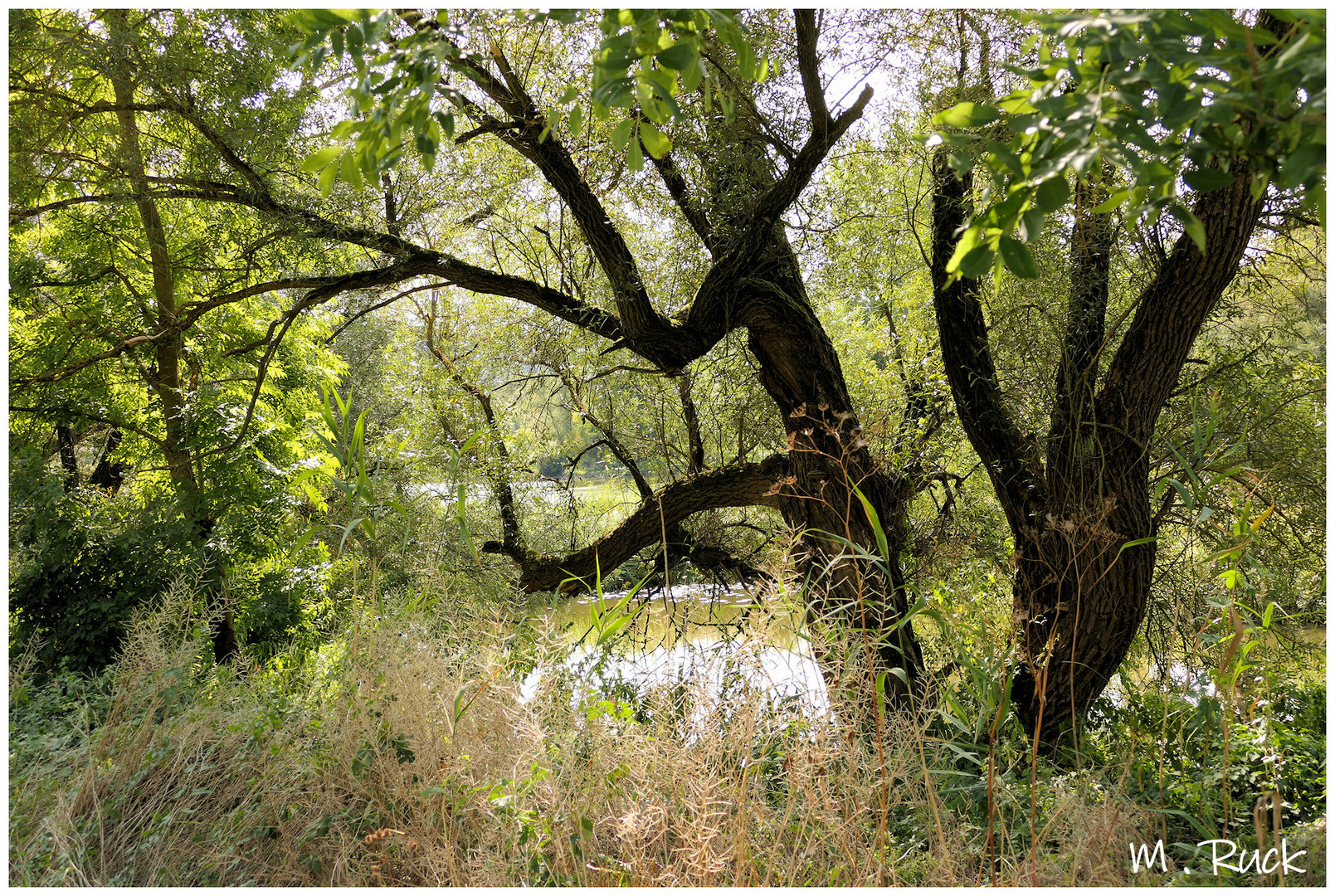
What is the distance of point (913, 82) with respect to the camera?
5332 mm

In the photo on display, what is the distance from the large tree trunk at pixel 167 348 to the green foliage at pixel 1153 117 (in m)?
4.45

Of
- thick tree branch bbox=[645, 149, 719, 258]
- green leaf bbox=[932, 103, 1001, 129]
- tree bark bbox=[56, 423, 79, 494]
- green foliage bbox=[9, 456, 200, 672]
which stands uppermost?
thick tree branch bbox=[645, 149, 719, 258]

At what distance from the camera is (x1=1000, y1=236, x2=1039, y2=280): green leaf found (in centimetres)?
119

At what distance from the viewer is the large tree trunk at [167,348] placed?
436 centimetres

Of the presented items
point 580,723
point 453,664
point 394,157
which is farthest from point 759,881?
point 394,157

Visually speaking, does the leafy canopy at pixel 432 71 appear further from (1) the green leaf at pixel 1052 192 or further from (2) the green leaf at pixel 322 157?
(1) the green leaf at pixel 1052 192

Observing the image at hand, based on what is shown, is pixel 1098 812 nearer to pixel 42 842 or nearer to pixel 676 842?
pixel 676 842

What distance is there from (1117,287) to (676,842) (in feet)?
16.6

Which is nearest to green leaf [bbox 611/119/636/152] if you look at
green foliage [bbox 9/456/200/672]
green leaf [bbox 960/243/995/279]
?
green leaf [bbox 960/243/995/279]

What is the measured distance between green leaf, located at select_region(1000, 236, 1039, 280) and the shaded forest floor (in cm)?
114

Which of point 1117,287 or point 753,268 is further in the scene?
point 1117,287

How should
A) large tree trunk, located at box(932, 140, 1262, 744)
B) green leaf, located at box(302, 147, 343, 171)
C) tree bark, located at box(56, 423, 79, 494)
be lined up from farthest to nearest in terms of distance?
tree bark, located at box(56, 423, 79, 494)
large tree trunk, located at box(932, 140, 1262, 744)
green leaf, located at box(302, 147, 343, 171)

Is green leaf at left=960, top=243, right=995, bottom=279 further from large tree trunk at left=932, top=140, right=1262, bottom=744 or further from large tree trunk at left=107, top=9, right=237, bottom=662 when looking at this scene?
large tree trunk at left=107, top=9, right=237, bottom=662

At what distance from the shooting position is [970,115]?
1271 mm
